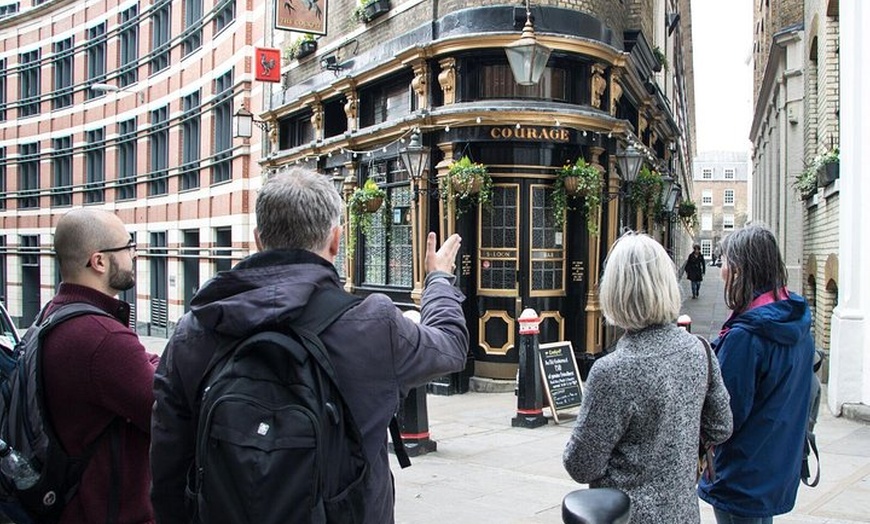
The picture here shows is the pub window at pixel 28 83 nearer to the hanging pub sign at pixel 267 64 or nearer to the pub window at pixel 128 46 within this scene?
the pub window at pixel 128 46

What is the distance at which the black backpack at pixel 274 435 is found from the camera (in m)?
1.87

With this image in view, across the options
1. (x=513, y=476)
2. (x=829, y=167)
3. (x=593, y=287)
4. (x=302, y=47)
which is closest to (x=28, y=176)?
(x=302, y=47)

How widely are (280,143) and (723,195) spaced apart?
78.5 meters

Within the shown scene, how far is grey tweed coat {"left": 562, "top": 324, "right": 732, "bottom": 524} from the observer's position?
2.49 m

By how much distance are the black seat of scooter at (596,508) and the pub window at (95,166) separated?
28500 mm

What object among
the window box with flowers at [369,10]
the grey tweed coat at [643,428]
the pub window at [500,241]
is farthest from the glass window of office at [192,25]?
the grey tweed coat at [643,428]

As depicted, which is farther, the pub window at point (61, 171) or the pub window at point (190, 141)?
the pub window at point (61, 171)

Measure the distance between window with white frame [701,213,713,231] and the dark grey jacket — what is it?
285 ft

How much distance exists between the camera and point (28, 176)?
3195 cm

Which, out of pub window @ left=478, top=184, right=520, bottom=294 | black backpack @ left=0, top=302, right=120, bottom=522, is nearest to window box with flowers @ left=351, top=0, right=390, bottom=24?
pub window @ left=478, top=184, right=520, bottom=294

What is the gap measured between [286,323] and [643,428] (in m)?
1.26

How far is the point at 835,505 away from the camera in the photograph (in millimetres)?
5559

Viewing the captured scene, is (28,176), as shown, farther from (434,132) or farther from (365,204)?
(434,132)

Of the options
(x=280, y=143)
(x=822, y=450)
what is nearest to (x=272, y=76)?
(x=280, y=143)
